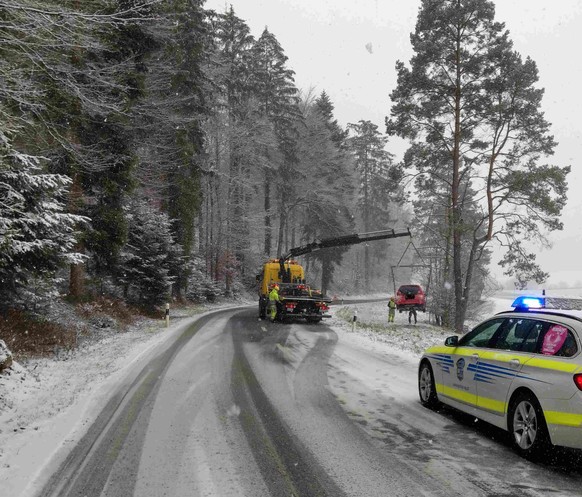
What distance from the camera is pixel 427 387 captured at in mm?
7656

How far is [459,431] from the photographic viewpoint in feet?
20.6

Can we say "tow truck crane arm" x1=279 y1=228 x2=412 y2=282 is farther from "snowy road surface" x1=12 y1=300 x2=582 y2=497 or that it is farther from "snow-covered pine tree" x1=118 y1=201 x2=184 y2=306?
"snowy road surface" x1=12 y1=300 x2=582 y2=497

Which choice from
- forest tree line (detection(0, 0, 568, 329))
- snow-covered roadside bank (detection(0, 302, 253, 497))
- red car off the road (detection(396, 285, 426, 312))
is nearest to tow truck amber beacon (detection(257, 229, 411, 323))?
forest tree line (detection(0, 0, 568, 329))

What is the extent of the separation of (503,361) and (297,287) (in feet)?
54.6

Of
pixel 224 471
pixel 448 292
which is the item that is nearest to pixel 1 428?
pixel 224 471

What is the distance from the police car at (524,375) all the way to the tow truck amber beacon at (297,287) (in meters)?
14.3

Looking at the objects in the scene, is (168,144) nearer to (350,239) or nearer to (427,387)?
(350,239)

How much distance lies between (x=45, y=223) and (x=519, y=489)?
9.26m

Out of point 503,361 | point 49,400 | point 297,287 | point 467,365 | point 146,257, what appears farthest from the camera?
point 297,287

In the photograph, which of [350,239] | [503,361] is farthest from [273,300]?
[503,361]

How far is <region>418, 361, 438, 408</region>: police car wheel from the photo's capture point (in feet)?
24.3

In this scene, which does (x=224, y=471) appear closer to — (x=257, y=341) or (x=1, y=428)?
(x=1, y=428)

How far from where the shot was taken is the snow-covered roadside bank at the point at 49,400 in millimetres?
5023

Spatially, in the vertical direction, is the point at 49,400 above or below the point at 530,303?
below
